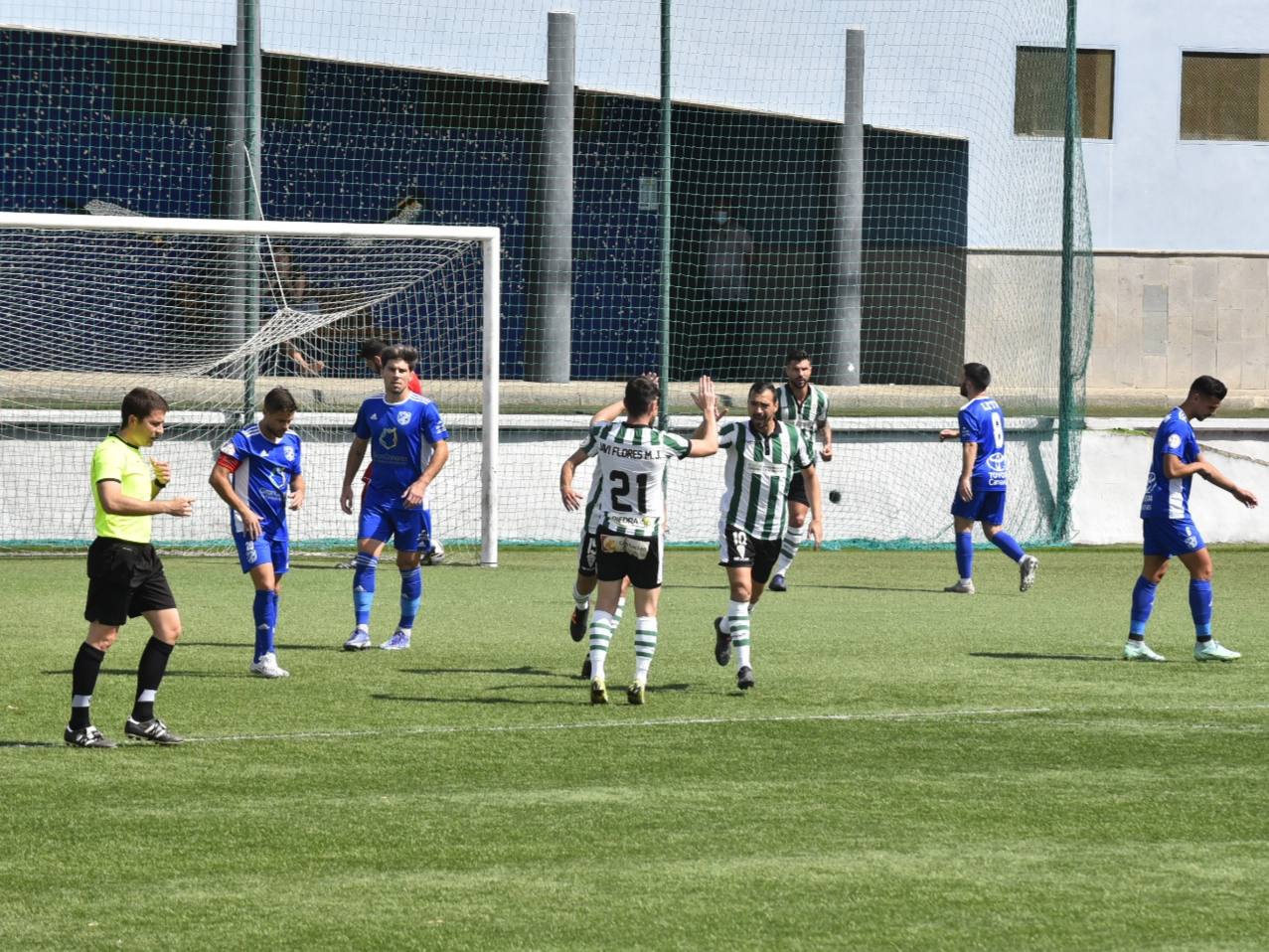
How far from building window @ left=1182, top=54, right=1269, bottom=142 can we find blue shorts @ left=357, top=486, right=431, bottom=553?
2742 centimetres

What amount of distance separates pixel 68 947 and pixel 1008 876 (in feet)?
9.82

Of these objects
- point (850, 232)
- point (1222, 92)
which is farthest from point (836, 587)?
point (1222, 92)

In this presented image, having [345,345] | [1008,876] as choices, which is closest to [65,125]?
[345,345]

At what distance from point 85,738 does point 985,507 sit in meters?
9.72

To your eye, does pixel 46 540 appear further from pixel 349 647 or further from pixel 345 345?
pixel 349 647

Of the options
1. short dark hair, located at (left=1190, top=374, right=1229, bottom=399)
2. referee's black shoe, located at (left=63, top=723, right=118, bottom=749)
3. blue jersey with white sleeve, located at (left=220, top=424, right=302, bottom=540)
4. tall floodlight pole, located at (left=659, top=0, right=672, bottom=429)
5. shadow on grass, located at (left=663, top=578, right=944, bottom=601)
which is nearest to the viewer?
referee's black shoe, located at (left=63, top=723, right=118, bottom=749)

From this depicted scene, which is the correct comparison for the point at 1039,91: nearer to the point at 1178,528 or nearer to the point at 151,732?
the point at 1178,528

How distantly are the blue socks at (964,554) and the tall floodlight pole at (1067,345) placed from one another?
202 inches

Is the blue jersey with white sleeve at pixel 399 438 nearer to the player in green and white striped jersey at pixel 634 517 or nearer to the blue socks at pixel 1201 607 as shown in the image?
the player in green and white striped jersey at pixel 634 517

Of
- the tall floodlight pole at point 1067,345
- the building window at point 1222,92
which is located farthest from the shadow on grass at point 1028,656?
the building window at point 1222,92

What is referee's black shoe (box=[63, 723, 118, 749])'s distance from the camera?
8.31 m

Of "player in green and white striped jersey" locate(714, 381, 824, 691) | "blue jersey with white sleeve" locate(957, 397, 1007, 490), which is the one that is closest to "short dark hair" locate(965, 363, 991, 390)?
"blue jersey with white sleeve" locate(957, 397, 1007, 490)

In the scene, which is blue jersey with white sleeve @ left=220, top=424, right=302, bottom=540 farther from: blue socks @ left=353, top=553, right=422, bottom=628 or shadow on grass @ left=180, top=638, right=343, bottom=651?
shadow on grass @ left=180, top=638, right=343, bottom=651

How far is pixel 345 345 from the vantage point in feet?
65.1
